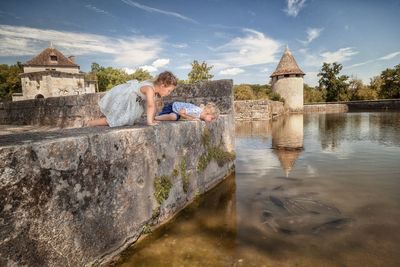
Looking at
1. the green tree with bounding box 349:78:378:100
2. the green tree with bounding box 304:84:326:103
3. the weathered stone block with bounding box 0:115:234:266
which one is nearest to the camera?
the weathered stone block with bounding box 0:115:234:266

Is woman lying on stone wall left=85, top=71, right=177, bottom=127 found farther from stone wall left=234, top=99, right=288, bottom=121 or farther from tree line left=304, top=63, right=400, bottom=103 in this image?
tree line left=304, top=63, right=400, bottom=103

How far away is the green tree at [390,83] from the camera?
45156mm

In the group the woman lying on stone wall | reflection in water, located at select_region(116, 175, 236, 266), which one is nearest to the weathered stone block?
reflection in water, located at select_region(116, 175, 236, 266)

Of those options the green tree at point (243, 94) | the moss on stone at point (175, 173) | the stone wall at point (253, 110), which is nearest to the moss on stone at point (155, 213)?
the moss on stone at point (175, 173)

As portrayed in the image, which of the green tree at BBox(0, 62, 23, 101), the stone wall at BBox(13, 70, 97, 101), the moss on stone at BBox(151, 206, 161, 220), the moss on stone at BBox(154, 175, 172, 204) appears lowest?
the moss on stone at BBox(151, 206, 161, 220)

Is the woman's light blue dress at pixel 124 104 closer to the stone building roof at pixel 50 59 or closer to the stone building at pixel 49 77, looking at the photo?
the stone building at pixel 49 77

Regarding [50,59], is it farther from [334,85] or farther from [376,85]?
[376,85]

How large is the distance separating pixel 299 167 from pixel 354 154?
6.39ft

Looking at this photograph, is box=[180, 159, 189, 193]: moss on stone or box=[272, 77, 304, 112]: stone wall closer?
box=[180, 159, 189, 193]: moss on stone

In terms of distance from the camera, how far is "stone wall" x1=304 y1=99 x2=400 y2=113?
3566 centimetres

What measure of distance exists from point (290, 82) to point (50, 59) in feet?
126

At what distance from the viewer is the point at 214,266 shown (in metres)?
2.19

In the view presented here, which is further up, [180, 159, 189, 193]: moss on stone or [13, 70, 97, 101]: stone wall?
[13, 70, 97, 101]: stone wall

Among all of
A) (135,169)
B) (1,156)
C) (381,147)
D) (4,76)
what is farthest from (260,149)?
(4,76)
